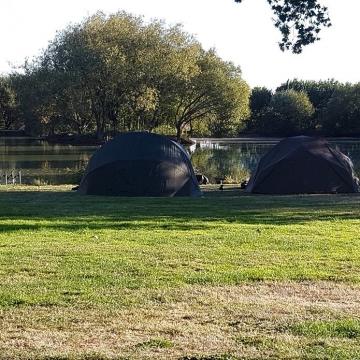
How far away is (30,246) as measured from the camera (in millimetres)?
8789

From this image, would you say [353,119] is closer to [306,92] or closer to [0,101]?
[306,92]

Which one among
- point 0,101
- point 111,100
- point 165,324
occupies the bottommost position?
point 165,324

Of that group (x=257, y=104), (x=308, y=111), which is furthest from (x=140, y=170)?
(x=257, y=104)

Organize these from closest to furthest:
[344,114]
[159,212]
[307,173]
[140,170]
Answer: [159,212], [140,170], [307,173], [344,114]

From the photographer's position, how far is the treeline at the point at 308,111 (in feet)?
266

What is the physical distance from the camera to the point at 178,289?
251 inches

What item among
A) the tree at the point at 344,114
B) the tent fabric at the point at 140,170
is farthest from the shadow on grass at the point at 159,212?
the tree at the point at 344,114

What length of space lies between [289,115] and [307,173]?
6844 centimetres

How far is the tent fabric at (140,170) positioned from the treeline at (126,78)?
101 feet

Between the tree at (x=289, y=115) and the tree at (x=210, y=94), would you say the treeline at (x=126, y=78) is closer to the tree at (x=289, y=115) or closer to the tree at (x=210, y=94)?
the tree at (x=210, y=94)

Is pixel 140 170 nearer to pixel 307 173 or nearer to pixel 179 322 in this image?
pixel 307 173

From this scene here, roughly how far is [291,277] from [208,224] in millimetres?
4556

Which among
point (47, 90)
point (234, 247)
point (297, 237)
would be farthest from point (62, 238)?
point (47, 90)

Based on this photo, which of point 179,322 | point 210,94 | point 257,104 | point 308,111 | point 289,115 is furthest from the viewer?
point 257,104
